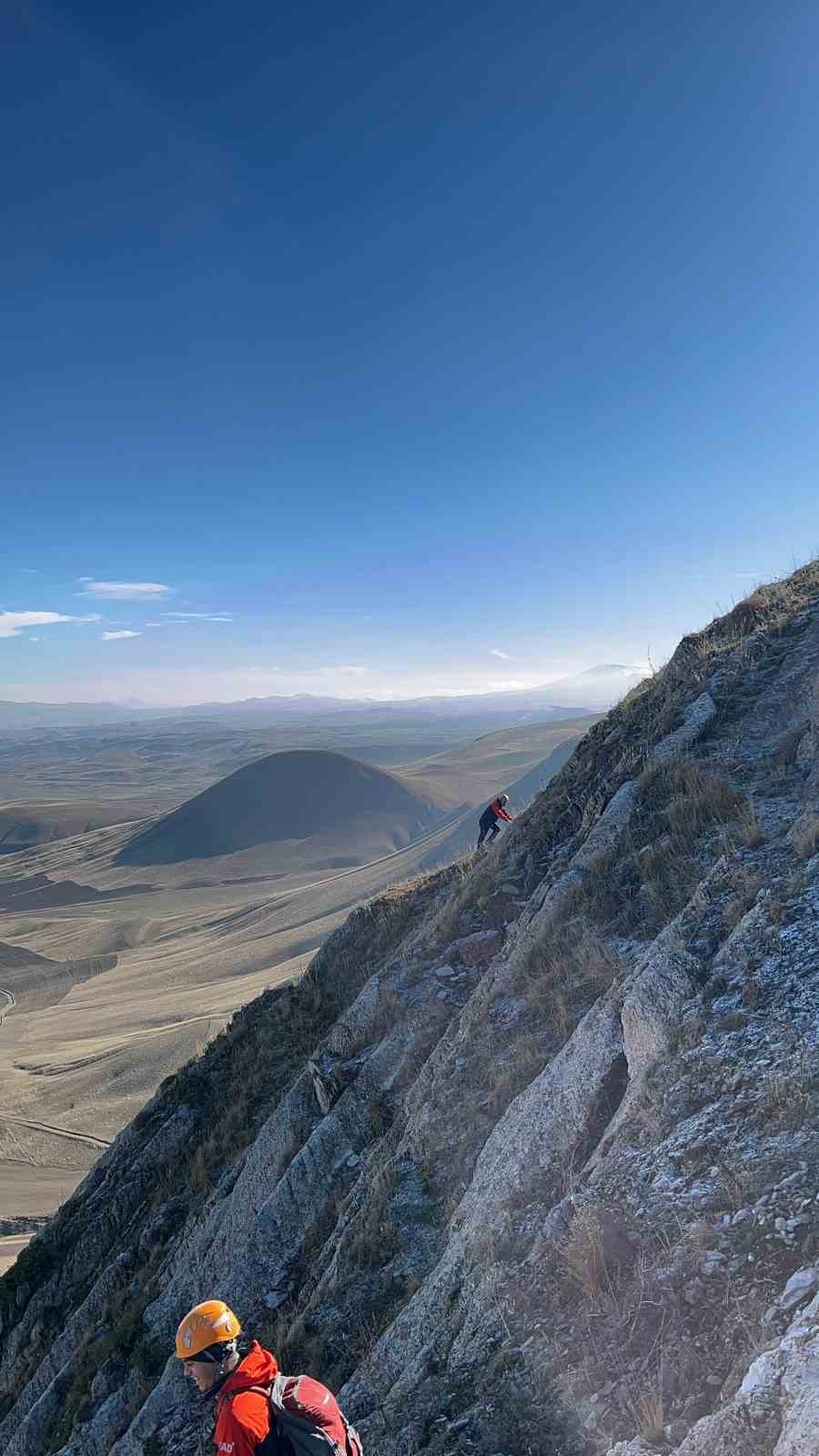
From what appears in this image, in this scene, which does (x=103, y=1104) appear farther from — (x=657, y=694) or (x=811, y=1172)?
(x=811, y=1172)

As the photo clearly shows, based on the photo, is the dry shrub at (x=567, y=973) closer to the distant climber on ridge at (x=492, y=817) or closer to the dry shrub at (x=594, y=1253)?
the dry shrub at (x=594, y=1253)

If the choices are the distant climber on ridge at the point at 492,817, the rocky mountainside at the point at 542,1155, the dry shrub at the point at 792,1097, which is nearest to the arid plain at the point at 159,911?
the rocky mountainside at the point at 542,1155

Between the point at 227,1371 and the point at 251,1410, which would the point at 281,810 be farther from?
the point at 251,1410

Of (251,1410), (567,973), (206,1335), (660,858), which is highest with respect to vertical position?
(660,858)

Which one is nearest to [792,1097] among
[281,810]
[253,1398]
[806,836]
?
[806,836]

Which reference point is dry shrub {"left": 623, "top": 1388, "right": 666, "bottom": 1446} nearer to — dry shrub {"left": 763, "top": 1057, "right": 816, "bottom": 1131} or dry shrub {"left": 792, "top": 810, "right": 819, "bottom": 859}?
dry shrub {"left": 763, "top": 1057, "right": 816, "bottom": 1131}
